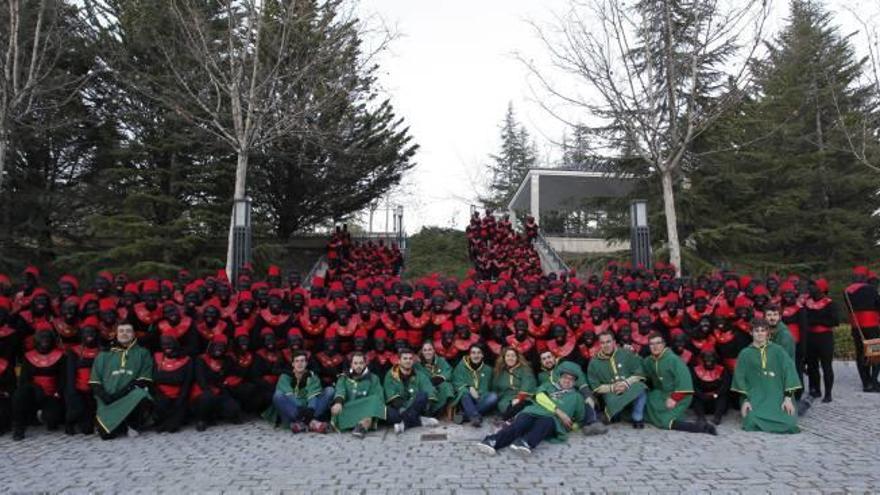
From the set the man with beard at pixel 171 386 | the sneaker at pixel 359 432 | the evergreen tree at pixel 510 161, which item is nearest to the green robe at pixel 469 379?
the sneaker at pixel 359 432

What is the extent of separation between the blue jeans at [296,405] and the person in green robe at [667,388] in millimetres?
4138

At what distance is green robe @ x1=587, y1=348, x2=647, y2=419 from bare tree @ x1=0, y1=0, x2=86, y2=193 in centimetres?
1463

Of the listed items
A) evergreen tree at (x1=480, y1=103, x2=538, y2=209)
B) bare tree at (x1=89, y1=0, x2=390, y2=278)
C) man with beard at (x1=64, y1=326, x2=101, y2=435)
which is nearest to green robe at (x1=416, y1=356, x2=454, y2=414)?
man with beard at (x1=64, y1=326, x2=101, y2=435)

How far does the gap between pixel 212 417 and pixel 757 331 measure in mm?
7090

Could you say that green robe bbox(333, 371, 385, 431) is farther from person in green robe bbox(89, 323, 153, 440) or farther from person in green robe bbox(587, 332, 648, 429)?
person in green robe bbox(587, 332, 648, 429)

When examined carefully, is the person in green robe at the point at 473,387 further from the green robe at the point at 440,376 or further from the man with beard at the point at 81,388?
the man with beard at the point at 81,388

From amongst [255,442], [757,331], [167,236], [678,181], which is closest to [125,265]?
[167,236]

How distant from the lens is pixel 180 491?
4734 mm

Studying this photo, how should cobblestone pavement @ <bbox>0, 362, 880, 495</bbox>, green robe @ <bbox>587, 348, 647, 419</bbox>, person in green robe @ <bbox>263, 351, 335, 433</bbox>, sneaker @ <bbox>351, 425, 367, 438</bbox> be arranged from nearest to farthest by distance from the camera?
cobblestone pavement @ <bbox>0, 362, 880, 495</bbox> → sneaker @ <bbox>351, 425, 367, 438</bbox> → person in green robe @ <bbox>263, 351, 335, 433</bbox> → green robe @ <bbox>587, 348, 647, 419</bbox>

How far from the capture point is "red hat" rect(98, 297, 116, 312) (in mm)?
7312

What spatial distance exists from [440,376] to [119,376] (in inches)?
160

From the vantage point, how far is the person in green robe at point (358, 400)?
679cm

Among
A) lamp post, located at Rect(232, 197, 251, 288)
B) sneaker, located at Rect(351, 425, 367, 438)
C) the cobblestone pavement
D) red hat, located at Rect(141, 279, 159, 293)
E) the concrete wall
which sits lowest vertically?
the cobblestone pavement

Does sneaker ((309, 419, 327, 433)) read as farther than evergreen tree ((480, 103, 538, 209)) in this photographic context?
No
